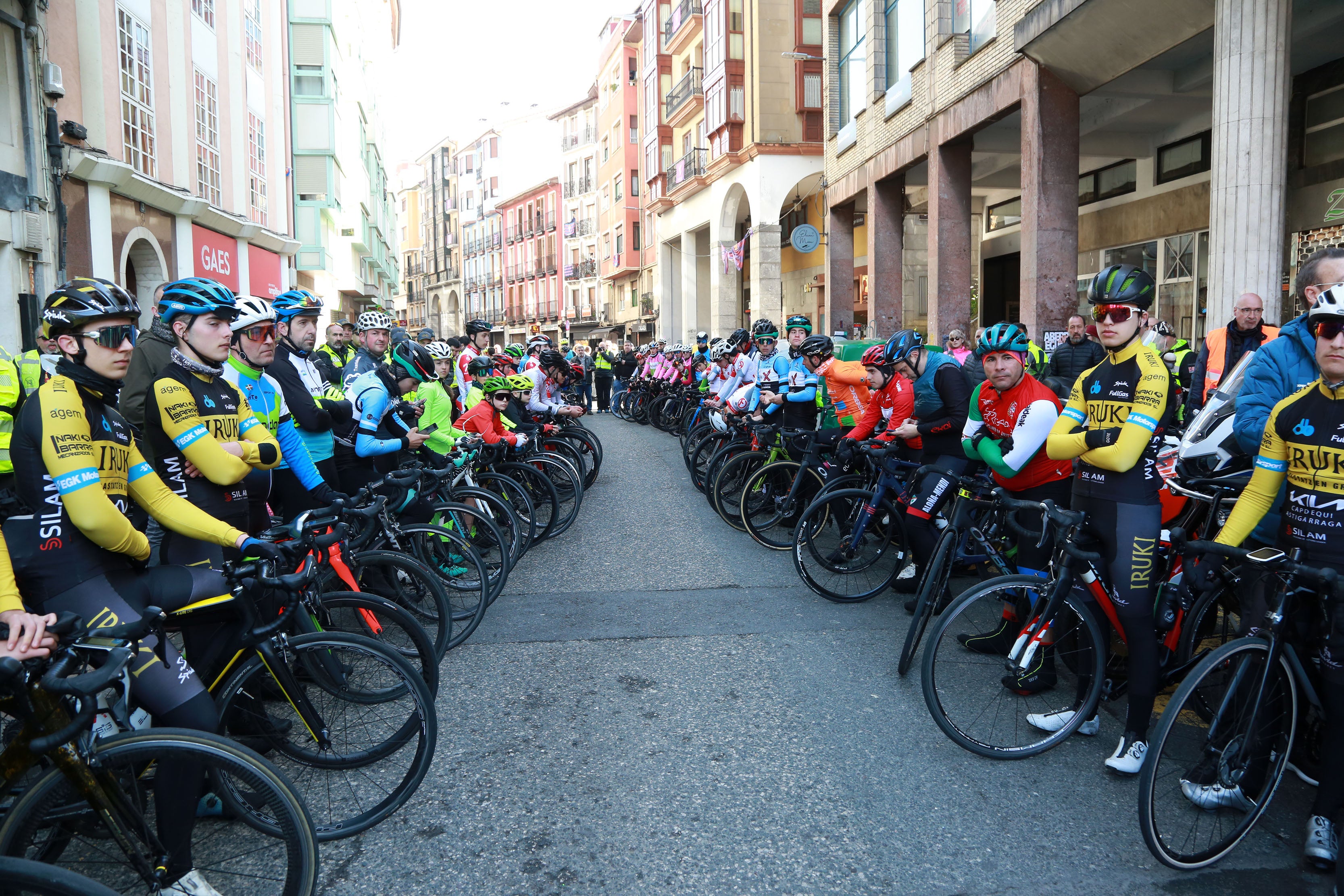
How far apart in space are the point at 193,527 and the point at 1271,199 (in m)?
10.0

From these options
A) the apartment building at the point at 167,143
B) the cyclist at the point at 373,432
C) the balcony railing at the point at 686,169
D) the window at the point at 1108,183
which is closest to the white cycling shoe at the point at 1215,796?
the cyclist at the point at 373,432

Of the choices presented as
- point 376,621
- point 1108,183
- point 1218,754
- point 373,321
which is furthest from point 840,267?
point 1218,754

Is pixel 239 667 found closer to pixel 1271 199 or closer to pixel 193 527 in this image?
pixel 193 527

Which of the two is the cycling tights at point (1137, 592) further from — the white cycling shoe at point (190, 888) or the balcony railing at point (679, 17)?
the balcony railing at point (679, 17)

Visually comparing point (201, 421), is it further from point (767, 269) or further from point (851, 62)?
point (767, 269)

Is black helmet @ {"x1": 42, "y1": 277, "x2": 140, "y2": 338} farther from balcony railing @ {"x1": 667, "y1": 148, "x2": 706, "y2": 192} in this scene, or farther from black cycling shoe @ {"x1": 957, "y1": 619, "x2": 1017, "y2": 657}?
balcony railing @ {"x1": 667, "y1": 148, "x2": 706, "y2": 192}

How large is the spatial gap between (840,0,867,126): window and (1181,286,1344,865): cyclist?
20149 mm

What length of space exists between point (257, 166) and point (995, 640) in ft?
77.5

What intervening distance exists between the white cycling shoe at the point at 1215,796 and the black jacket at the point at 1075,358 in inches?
279

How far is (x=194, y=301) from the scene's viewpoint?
12.5 feet

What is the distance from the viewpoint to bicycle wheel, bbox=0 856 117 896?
74.9 inches

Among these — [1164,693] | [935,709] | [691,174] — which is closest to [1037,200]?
[1164,693]

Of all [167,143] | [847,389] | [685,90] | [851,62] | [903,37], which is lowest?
[847,389]

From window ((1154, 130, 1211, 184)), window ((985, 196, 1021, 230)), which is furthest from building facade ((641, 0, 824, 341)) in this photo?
window ((1154, 130, 1211, 184))
